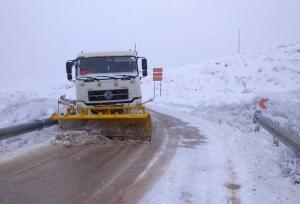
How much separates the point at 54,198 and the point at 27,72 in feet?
245

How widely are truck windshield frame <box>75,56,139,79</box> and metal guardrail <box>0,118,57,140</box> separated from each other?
1943mm

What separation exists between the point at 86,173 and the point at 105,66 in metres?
5.36

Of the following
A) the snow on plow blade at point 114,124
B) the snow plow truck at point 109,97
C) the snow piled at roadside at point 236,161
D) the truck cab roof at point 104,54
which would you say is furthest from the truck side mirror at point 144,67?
the snow piled at roadside at point 236,161

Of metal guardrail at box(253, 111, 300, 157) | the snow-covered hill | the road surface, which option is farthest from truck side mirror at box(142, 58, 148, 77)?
the snow-covered hill

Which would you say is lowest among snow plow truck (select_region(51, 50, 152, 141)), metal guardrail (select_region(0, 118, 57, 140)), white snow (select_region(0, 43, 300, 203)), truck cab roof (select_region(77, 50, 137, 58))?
white snow (select_region(0, 43, 300, 203))

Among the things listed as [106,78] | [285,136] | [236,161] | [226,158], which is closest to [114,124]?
[106,78]

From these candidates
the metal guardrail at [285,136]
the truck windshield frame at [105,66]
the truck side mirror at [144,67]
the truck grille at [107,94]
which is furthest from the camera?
the truck side mirror at [144,67]

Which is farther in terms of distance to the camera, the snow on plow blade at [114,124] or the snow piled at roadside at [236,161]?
the snow on plow blade at [114,124]

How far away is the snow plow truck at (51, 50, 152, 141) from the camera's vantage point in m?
10.9

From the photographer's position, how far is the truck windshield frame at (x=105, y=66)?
39.1ft

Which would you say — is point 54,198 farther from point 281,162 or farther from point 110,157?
point 281,162

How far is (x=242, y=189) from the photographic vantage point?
6.17 m

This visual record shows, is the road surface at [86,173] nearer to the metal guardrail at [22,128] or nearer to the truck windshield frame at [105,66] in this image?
the metal guardrail at [22,128]

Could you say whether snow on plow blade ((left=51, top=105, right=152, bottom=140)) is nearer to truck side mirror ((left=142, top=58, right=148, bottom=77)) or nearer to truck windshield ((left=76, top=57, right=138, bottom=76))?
truck windshield ((left=76, top=57, right=138, bottom=76))
